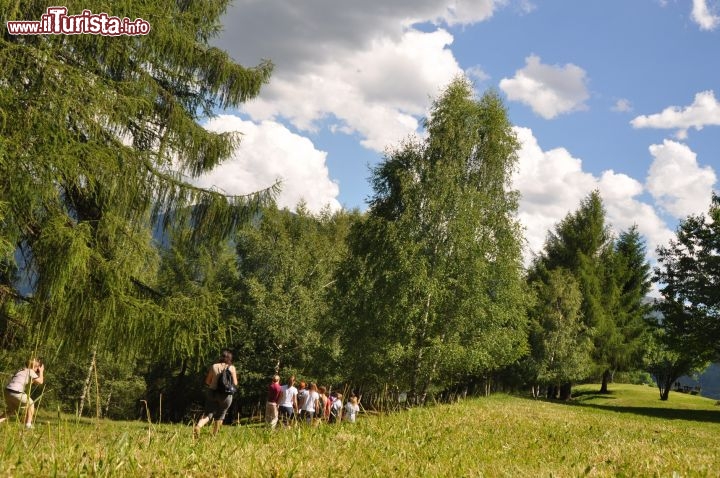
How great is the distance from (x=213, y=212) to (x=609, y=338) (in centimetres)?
3519

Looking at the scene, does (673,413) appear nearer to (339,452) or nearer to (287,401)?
(287,401)

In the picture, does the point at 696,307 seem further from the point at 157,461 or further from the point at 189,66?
the point at 157,461

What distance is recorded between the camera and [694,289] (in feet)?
111

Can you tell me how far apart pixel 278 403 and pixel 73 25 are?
34.7 ft

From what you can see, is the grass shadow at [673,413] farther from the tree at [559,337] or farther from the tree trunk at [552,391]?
the tree trunk at [552,391]

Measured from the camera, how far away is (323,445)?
21.5ft

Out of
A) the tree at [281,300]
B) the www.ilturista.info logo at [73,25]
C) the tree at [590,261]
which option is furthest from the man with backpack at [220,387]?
the tree at [590,261]

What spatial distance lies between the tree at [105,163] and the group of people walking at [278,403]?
1245mm

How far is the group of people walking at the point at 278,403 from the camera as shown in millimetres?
10273

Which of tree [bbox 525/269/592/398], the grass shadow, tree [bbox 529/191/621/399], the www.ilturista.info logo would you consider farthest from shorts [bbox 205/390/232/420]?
tree [bbox 529/191/621/399]

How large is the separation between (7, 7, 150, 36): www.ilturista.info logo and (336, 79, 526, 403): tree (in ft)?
50.7

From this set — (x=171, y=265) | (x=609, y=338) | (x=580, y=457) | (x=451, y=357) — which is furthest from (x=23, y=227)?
(x=609, y=338)

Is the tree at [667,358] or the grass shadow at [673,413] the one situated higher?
the tree at [667,358]

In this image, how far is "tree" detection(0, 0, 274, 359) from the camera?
8.59 metres
